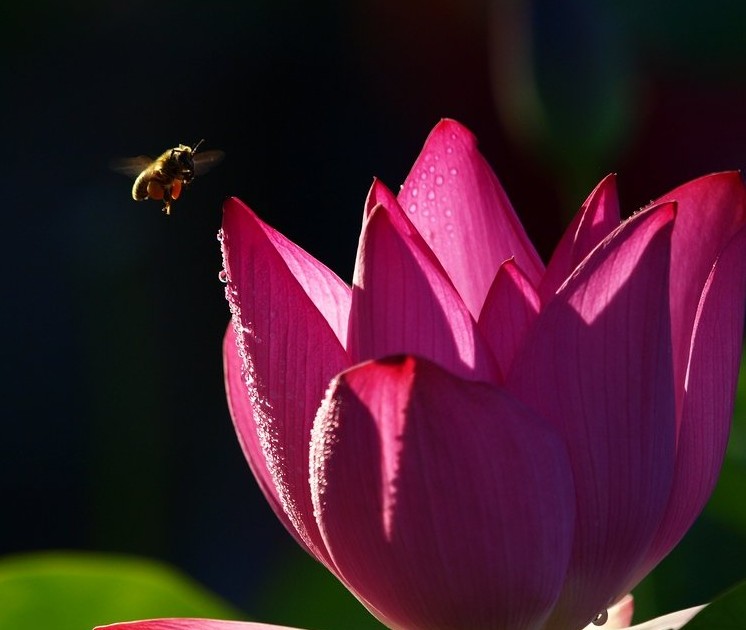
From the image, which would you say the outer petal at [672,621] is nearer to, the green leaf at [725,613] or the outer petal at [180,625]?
the green leaf at [725,613]

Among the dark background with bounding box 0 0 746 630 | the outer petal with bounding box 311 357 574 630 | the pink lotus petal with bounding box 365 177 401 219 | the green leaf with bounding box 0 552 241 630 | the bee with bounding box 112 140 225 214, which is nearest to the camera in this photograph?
the outer petal with bounding box 311 357 574 630

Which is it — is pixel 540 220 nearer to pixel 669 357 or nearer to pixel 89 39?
pixel 89 39

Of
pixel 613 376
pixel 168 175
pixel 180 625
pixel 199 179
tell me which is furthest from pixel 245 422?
pixel 199 179

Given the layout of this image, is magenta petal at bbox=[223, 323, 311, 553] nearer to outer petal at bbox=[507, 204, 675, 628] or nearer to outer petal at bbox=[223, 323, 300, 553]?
outer petal at bbox=[223, 323, 300, 553]

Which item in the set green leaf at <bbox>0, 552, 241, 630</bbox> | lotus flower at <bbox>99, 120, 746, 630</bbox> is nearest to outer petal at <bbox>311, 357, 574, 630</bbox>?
lotus flower at <bbox>99, 120, 746, 630</bbox>

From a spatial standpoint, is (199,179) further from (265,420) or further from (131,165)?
(265,420)

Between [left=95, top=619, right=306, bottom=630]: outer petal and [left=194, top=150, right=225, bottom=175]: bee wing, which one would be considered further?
[left=194, top=150, right=225, bottom=175]: bee wing

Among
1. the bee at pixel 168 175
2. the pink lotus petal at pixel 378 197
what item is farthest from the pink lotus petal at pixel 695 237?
the bee at pixel 168 175
